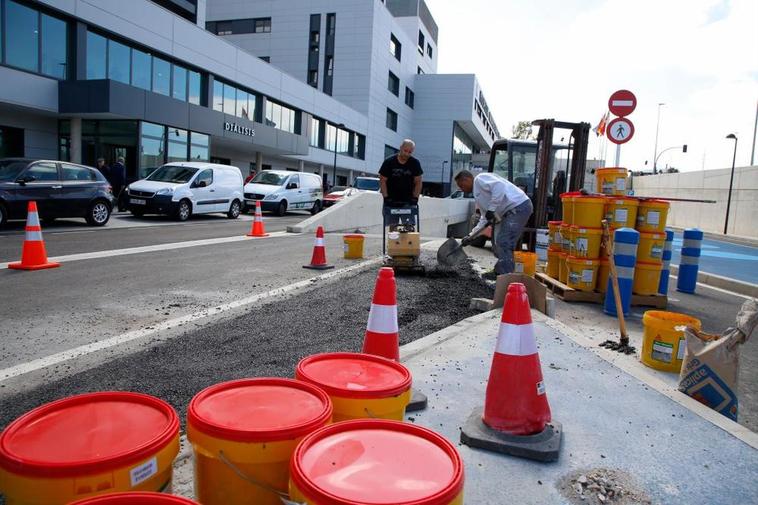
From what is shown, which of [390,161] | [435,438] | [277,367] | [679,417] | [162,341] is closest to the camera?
[435,438]

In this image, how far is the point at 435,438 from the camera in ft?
5.28

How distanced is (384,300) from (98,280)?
5118 mm

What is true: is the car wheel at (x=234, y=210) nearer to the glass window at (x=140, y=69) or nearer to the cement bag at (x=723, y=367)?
the glass window at (x=140, y=69)

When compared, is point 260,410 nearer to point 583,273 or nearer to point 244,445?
point 244,445

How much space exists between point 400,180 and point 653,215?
3.85m

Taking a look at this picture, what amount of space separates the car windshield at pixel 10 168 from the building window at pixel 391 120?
4778 centimetres

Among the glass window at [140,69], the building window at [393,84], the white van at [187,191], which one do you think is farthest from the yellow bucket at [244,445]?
the building window at [393,84]

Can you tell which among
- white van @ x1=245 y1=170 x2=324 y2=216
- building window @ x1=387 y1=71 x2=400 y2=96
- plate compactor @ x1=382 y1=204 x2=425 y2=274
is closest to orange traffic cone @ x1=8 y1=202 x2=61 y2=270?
plate compactor @ x1=382 y1=204 x2=425 y2=274

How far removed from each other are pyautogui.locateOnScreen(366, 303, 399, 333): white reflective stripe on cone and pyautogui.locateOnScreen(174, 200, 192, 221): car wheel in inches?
589

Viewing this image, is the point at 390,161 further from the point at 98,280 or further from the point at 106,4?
the point at 106,4

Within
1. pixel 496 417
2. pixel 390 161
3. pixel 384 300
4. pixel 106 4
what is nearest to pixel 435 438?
pixel 496 417

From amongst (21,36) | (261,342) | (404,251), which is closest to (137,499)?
(261,342)

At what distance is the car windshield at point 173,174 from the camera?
17.1 meters

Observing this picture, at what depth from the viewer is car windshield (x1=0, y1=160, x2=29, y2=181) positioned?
11.5m
